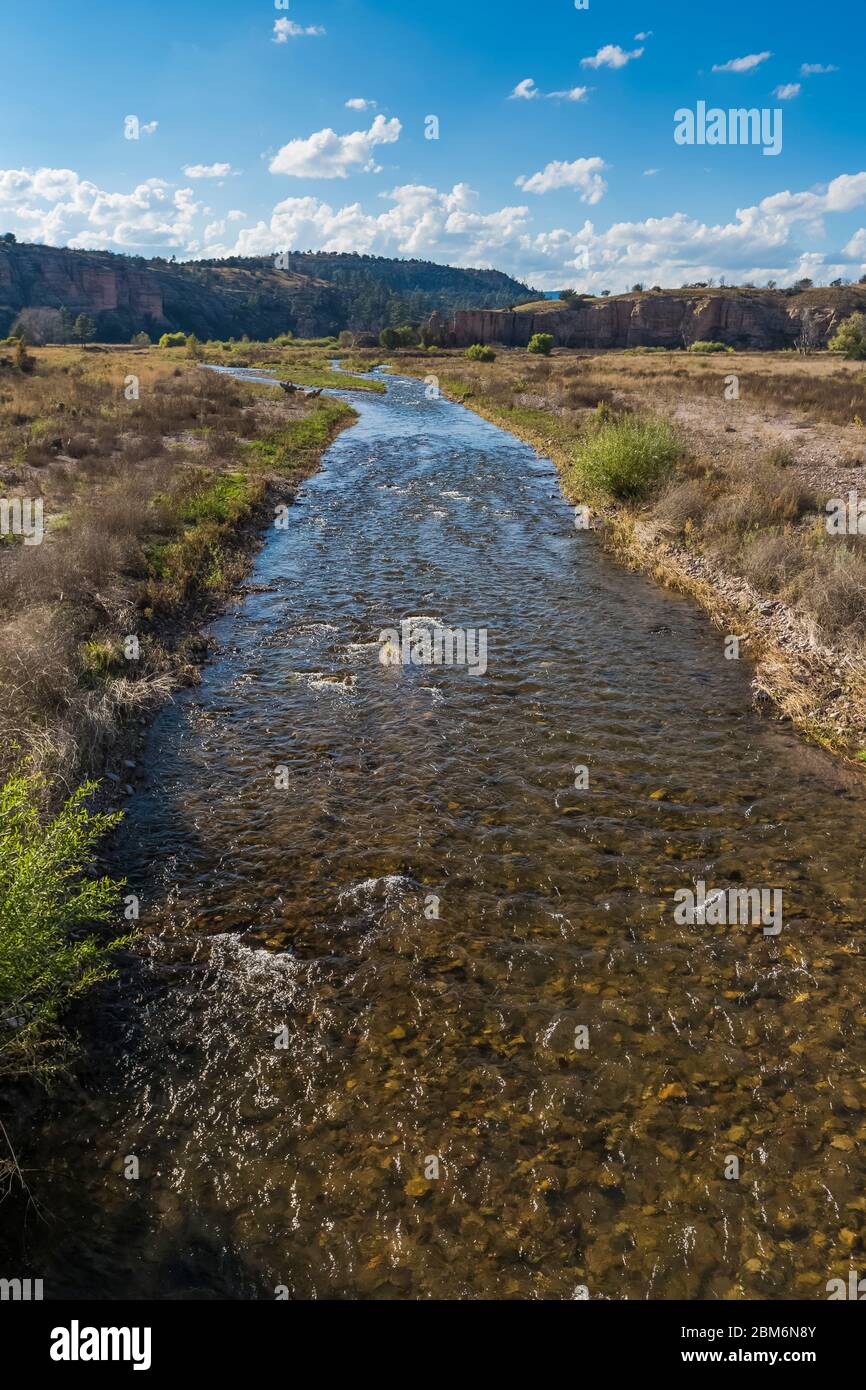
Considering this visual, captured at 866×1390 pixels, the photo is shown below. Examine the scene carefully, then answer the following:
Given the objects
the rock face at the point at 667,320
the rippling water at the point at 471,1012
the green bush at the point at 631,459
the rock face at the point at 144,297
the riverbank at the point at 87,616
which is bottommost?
the rippling water at the point at 471,1012

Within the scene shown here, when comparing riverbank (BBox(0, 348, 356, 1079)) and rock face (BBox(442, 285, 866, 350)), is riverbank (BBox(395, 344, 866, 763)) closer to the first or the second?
riverbank (BBox(0, 348, 356, 1079))

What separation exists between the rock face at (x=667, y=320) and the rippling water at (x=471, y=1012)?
138011 millimetres

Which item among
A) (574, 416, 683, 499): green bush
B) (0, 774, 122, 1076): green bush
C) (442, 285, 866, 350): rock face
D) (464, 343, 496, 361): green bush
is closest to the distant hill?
(442, 285, 866, 350): rock face

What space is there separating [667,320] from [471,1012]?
542ft

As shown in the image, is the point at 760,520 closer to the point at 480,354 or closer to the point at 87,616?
the point at 87,616

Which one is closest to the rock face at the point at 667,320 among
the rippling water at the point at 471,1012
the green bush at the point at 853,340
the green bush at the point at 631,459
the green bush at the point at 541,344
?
the green bush at the point at 541,344

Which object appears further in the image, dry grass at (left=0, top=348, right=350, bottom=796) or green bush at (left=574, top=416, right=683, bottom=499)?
green bush at (left=574, top=416, right=683, bottom=499)

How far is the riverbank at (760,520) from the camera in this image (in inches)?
520

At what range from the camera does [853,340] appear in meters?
87.9

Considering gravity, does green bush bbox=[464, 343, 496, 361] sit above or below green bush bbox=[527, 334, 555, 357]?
below

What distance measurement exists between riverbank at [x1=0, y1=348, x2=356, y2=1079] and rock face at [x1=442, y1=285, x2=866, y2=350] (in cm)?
11641

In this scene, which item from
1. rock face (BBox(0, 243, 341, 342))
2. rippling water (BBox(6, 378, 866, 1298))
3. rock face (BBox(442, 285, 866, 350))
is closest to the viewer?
rippling water (BBox(6, 378, 866, 1298))

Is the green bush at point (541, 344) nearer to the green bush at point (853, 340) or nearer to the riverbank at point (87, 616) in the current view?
the green bush at point (853, 340)

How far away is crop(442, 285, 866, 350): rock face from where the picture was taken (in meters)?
137
